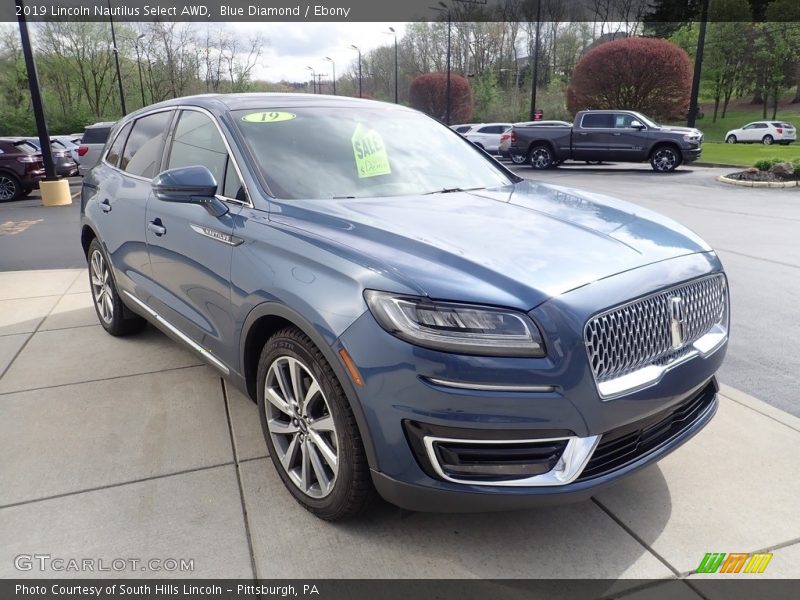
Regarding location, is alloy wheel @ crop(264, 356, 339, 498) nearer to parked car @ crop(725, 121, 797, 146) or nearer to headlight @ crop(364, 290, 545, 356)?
headlight @ crop(364, 290, 545, 356)

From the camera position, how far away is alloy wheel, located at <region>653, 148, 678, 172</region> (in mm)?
18984

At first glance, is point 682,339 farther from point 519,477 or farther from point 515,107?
point 515,107

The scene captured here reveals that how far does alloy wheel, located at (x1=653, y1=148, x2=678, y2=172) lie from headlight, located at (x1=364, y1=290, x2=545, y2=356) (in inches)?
753

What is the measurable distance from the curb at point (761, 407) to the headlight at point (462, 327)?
217 centimetres

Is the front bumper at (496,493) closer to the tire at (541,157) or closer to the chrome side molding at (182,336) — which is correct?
the chrome side molding at (182,336)

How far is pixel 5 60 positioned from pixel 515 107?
38525mm

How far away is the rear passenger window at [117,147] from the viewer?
15.4 ft

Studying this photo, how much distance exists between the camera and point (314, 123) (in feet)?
11.1

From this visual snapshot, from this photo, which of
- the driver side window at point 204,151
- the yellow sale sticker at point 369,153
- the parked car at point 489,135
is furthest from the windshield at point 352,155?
the parked car at point 489,135

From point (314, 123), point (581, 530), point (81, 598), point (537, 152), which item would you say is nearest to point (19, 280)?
point (314, 123)

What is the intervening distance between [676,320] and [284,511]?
5.92 feet

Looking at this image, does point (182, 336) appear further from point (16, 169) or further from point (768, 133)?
point (768, 133)

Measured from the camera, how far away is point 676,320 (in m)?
2.37

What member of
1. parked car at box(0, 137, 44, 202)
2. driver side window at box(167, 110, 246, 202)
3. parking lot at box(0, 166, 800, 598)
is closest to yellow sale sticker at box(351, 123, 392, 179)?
driver side window at box(167, 110, 246, 202)
